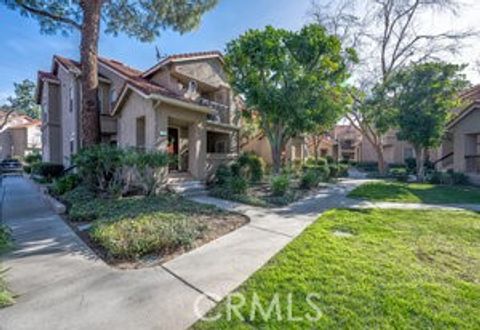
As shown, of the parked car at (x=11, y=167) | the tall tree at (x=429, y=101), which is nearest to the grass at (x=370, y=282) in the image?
the tall tree at (x=429, y=101)

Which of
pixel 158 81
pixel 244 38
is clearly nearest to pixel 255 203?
pixel 244 38

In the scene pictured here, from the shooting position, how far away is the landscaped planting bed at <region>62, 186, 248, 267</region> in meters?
4.54

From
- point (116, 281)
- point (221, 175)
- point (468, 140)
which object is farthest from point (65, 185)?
point (468, 140)

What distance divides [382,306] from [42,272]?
16.1ft

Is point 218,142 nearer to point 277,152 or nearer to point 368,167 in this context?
point 277,152

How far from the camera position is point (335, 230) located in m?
5.94

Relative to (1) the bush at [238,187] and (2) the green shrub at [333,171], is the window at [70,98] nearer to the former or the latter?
(1) the bush at [238,187]

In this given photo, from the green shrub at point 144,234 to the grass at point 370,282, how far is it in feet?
6.37

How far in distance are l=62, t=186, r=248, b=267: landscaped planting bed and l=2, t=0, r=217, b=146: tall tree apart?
4357mm

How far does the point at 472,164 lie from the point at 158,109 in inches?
715

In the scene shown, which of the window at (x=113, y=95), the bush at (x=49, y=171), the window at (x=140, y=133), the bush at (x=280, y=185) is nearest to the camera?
the bush at (x=280, y=185)

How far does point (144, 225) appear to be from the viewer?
217 inches

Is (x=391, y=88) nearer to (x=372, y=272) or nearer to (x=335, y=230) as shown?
(x=335, y=230)

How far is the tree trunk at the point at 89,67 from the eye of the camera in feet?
35.3
